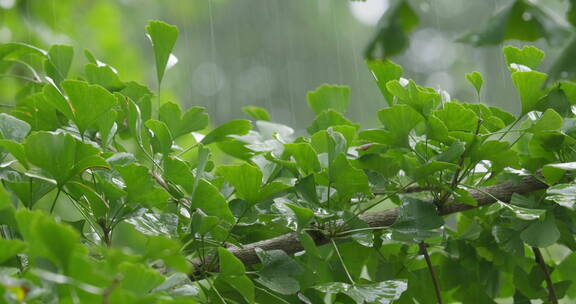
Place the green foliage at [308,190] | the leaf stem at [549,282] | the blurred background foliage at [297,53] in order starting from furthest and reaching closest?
the blurred background foliage at [297,53] < the leaf stem at [549,282] < the green foliage at [308,190]

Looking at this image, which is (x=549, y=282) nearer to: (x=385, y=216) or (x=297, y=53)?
(x=385, y=216)

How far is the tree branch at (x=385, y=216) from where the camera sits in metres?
0.44

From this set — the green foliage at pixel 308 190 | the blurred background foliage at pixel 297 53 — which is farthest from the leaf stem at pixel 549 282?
the blurred background foliage at pixel 297 53

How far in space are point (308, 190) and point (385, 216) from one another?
0.07 m

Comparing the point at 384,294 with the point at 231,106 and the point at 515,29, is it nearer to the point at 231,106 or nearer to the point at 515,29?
the point at 515,29

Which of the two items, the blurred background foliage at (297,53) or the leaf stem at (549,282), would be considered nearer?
the leaf stem at (549,282)

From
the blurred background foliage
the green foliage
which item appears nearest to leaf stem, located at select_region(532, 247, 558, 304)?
the green foliage

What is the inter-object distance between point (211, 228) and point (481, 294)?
0.84ft

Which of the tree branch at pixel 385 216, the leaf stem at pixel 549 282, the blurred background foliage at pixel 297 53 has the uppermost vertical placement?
the blurred background foliage at pixel 297 53

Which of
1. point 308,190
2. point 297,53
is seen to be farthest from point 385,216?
point 297,53

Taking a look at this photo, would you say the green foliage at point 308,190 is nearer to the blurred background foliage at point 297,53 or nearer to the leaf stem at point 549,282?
the leaf stem at point 549,282

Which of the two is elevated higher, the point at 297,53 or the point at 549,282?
the point at 297,53

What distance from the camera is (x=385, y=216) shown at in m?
0.47

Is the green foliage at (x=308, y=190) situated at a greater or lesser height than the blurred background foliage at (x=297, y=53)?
lesser
